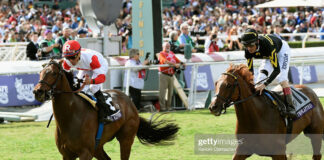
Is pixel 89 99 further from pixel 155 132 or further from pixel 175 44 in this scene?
pixel 175 44

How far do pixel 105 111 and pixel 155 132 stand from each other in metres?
1.04

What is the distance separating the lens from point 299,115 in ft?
23.0

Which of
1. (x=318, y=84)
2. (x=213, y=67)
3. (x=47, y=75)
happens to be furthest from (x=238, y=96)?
(x=318, y=84)

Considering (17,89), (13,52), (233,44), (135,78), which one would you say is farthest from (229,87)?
(233,44)

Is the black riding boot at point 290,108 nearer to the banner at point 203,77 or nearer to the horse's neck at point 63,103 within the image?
the horse's neck at point 63,103

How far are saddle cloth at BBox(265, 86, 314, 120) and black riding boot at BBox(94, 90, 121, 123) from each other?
1720 millimetres

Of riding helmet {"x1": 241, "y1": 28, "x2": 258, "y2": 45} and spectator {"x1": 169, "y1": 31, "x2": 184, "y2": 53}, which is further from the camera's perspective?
spectator {"x1": 169, "y1": 31, "x2": 184, "y2": 53}

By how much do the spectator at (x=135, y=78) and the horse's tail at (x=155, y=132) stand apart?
478 centimetres

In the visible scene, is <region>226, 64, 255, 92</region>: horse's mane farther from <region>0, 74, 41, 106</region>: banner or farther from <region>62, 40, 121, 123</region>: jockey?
<region>0, 74, 41, 106</region>: banner

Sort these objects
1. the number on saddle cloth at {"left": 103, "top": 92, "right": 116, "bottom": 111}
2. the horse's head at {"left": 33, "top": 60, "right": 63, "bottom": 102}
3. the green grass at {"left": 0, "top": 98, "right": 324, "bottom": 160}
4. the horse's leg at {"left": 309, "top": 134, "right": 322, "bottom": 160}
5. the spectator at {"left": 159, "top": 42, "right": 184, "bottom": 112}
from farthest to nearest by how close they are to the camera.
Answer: the spectator at {"left": 159, "top": 42, "right": 184, "bottom": 112} → the green grass at {"left": 0, "top": 98, "right": 324, "bottom": 160} → the horse's leg at {"left": 309, "top": 134, "right": 322, "bottom": 160} → the number on saddle cloth at {"left": 103, "top": 92, "right": 116, "bottom": 111} → the horse's head at {"left": 33, "top": 60, "right": 63, "bottom": 102}

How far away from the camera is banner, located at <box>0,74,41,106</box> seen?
12008 mm

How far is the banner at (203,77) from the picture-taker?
13.7 m

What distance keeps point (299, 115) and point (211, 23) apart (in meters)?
19.5

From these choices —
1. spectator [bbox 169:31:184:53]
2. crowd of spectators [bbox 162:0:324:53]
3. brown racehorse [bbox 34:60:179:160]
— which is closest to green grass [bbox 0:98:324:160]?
brown racehorse [bbox 34:60:179:160]
